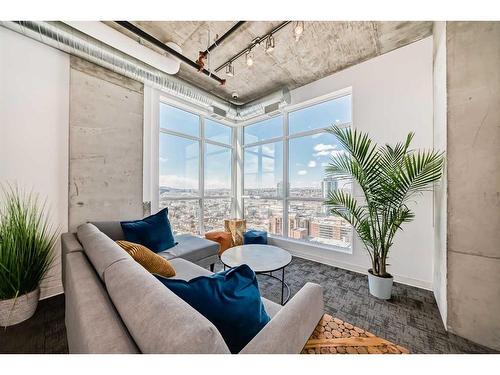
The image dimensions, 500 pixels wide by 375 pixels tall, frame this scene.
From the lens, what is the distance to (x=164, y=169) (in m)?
3.23

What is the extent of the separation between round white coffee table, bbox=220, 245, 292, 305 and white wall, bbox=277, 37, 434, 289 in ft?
4.17

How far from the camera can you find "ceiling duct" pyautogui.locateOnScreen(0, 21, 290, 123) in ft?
5.74

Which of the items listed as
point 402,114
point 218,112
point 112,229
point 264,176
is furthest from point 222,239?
point 402,114

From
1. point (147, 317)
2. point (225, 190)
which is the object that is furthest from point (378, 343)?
point (225, 190)

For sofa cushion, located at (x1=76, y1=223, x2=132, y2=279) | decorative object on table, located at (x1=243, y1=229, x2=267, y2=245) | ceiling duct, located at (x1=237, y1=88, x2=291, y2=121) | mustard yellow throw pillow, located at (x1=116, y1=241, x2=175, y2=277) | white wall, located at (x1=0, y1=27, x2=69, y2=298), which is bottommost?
decorative object on table, located at (x1=243, y1=229, x2=267, y2=245)

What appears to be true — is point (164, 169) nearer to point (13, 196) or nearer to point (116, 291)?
point (13, 196)

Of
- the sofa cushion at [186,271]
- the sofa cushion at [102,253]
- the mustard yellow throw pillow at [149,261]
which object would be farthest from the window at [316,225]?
the sofa cushion at [102,253]

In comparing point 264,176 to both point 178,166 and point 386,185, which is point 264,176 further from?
point 386,185

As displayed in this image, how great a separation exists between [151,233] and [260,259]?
1.30m

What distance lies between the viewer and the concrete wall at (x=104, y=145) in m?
2.25

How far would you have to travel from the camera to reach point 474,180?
1502 mm

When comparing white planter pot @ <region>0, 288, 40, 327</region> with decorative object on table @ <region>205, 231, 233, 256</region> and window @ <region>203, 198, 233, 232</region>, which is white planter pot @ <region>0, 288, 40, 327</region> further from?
window @ <region>203, 198, 233, 232</region>

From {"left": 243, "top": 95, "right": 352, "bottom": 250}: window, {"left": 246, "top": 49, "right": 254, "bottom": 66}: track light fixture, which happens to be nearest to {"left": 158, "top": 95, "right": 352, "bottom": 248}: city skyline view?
{"left": 243, "top": 95, "right": 352, "bottom": 250}: window

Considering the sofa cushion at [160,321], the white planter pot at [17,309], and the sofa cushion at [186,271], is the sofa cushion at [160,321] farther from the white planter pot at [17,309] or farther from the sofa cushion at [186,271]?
the white planter pot at [17,309]
